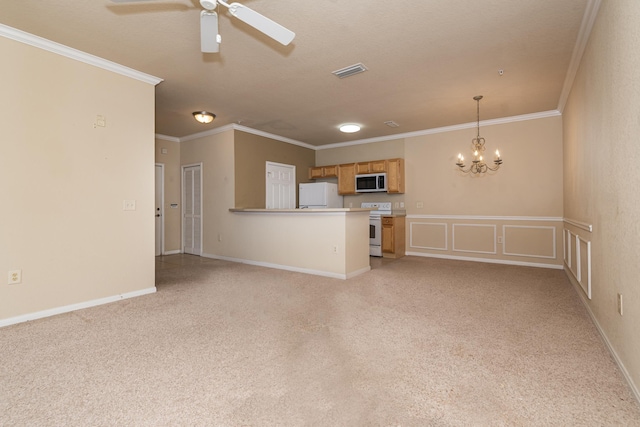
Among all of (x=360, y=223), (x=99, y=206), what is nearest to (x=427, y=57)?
(x=360, y=223)

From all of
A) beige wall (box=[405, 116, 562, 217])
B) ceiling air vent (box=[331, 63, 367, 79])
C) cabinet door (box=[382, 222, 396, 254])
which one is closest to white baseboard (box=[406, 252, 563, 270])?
cabinet door (box=[382, 222, 396, 254])

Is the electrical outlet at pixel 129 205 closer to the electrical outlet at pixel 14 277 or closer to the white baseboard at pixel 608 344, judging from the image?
the electrical outlet at pixel 14 277

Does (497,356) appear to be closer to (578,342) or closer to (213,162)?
(578,342)

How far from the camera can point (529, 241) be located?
526 cm

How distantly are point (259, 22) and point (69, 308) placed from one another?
3.20 metres

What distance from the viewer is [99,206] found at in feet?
10.9

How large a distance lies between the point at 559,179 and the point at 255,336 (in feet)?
17.4

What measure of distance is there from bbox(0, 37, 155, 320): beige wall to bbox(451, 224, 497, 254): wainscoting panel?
5179mm

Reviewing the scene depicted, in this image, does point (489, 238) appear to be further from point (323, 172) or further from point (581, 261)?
point (323, 172)

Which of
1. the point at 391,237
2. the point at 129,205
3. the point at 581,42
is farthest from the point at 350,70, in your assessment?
the point at 391,237

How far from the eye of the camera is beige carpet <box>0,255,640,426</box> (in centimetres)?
152

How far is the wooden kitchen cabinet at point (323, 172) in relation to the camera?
23.6 ft

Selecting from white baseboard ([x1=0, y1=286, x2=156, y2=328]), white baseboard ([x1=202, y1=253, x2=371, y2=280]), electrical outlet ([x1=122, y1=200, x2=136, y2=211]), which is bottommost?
white baseboard ([x1=0, y1=286, x2=156, y2=328])

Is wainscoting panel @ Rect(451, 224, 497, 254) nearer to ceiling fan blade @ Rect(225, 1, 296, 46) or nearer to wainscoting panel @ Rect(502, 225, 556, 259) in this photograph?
wainscoting panel @ Rect(502, 225, 556, 259)
